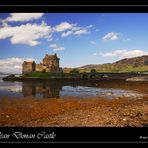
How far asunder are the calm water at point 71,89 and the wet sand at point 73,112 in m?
0.12

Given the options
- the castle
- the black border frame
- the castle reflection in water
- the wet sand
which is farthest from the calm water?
the black border frame

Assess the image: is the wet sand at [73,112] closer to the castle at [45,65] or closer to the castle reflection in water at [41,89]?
the castle reflection in water at [41,89]

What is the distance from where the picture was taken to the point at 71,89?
26.8 feet

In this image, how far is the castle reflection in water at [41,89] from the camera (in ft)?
26.4

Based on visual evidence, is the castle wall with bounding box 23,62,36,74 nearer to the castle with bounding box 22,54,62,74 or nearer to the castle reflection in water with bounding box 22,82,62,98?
the castle with bounding box 22,54,62,74

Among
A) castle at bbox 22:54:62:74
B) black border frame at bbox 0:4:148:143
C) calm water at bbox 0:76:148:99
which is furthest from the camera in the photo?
calm water at bbox 0:76:148:99

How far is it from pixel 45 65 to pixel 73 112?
51.9 inches

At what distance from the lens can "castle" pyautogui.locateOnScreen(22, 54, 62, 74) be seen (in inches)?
311
